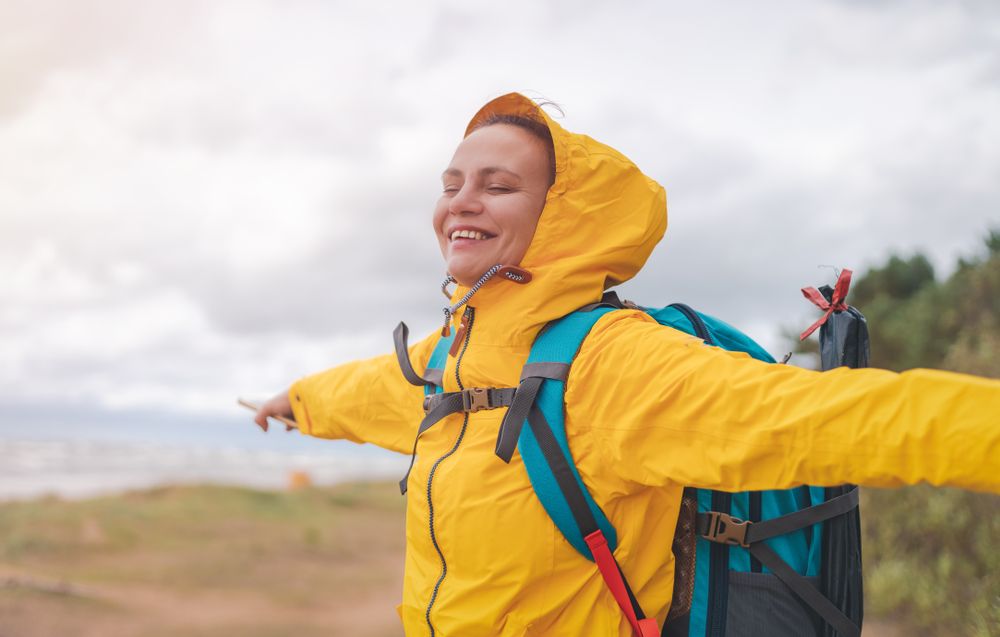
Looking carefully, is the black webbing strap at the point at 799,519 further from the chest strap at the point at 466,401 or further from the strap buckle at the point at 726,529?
the chest strap at the point at 466,401

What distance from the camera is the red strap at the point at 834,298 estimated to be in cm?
203

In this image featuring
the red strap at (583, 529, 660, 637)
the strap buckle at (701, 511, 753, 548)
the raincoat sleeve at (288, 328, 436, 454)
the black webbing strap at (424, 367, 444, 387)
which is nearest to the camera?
the red strap at (583, 529, 660, 637)

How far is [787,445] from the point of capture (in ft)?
5.20

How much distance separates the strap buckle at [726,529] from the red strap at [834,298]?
55 cm

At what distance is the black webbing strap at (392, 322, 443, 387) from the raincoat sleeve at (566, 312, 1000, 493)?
804 mm

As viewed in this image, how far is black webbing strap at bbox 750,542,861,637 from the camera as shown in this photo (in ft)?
6.95

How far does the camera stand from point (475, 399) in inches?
88.4

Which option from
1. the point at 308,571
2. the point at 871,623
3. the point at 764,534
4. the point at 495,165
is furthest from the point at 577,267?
the point at 308,571

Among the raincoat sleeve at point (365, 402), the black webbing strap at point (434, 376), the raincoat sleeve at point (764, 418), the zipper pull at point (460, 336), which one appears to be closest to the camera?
the raincoat sleeve at point (764, 418)

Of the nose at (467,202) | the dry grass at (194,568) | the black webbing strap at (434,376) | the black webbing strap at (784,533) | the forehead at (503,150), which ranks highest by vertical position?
the forehead at (503,150)

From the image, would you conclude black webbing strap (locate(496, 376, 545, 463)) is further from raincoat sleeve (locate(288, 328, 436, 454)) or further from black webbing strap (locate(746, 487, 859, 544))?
raincoat sleeve (locate(288, 328, 436, 454))

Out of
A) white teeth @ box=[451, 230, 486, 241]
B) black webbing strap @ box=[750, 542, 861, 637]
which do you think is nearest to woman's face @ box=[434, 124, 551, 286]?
white teeth @ box=[451, 230, 486, 241]

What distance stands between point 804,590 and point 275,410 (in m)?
2.45

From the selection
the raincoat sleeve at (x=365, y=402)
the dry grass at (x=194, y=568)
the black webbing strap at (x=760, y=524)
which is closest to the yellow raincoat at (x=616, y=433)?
the black webbing strap at (x=760, y=524)
